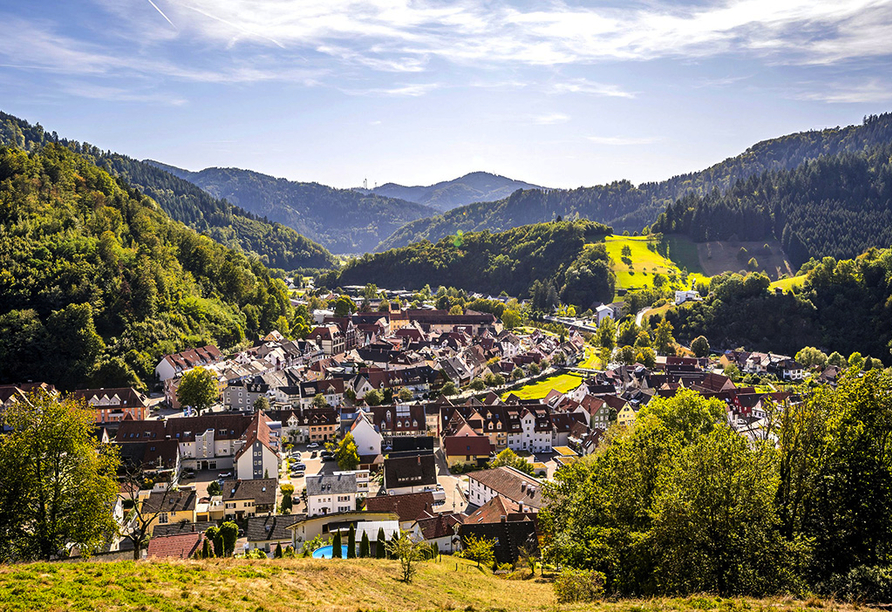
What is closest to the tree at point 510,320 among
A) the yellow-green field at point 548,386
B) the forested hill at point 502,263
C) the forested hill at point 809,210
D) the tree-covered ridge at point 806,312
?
the tree-covered ridge at point 806,312

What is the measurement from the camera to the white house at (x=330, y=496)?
34.6 meters

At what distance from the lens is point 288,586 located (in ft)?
50.2

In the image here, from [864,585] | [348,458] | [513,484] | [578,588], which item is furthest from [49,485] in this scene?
[513,484]

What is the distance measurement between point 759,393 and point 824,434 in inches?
1990

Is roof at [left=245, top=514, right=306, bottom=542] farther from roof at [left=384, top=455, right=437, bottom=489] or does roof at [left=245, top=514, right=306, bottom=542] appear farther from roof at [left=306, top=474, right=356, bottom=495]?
roof at [left=384, top=455, right=437, bottom=489]

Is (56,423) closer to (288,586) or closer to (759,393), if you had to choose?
(288,586)

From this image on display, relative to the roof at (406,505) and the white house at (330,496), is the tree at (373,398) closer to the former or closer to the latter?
the white house at (330,496)

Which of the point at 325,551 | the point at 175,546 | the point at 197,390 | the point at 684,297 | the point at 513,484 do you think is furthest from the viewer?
the point at 684,297

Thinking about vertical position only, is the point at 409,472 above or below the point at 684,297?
below

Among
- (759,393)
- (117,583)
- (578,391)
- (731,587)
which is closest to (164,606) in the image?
(117,583)

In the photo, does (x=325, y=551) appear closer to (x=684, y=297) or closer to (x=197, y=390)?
(x=197, y=390)

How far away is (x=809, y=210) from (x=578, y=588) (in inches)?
6872

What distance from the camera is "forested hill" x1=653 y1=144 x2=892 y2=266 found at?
14350 centimetres

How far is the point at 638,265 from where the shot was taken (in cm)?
13912
